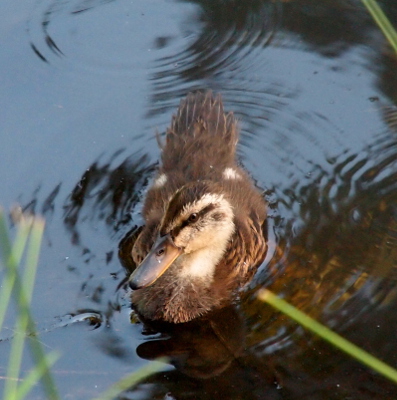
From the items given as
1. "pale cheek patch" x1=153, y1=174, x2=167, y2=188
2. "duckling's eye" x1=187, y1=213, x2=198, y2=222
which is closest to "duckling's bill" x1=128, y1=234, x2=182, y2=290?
"duckling's eye" x1=187, y1=213, x2=198, y2=222

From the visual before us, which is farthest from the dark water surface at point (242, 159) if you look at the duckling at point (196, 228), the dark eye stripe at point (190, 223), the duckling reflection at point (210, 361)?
the dark eye stripe at point (190, 223)

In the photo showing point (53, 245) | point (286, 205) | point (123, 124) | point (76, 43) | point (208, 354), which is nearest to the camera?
point (208, 354)

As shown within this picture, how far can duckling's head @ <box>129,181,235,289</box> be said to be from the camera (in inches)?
149

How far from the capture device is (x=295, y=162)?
4.97 metres

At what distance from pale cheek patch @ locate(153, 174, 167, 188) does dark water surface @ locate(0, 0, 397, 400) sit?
0.25 metres

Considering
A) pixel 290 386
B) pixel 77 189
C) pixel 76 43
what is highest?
pixel 76 43

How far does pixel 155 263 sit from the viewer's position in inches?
149

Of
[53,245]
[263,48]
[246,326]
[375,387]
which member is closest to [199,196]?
[246,326]

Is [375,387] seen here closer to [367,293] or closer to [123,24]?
[367,293]

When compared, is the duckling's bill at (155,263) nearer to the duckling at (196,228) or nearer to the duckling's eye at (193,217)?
the duckling at (196,228)

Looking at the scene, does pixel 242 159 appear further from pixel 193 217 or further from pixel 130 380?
pixel 130 380

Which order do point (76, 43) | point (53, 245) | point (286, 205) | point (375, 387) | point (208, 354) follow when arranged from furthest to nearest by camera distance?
point (76, 43)
point (286, 205)
point (53, 245)
point (208, 354)
point (375, 387)

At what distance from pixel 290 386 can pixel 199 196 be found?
1061 mm

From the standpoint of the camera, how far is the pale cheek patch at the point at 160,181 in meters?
4.46
